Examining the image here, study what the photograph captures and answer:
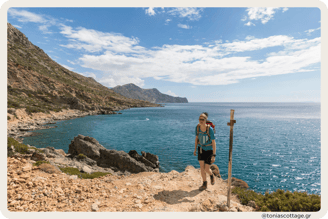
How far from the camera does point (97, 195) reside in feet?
21.3

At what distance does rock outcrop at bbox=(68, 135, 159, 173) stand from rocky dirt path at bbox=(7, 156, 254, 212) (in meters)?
8.57

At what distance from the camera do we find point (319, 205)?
5512mm

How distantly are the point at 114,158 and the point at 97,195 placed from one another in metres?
11.2

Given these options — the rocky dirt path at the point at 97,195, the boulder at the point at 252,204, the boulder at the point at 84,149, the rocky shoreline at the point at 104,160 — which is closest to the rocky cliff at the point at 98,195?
the rocky dirt path at the point at 97,195

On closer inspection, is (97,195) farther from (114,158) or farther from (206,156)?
(114,158)

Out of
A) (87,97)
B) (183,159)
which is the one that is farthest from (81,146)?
(87,97)

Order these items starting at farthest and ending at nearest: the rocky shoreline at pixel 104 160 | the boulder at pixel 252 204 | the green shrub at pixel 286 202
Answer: the rocky shoreline at pixel 104 160
the boulder at pixel 252 204
the green shrub at pixel 286 202

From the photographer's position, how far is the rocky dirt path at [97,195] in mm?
5660

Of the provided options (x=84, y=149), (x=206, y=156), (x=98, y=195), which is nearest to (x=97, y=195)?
(x=98, y=195)

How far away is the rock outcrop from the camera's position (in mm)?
16406

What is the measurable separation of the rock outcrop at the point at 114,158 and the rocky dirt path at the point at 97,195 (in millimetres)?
8570

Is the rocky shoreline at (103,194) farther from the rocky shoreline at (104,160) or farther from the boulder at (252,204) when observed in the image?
the rocky shoreline at (104,160)
